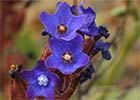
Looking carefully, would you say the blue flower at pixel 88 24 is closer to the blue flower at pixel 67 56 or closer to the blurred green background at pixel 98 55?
the blue flower at pixel 67 56

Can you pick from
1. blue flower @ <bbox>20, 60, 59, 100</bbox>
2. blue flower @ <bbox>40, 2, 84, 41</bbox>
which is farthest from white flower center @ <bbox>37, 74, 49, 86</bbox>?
blue flower @ <bbox>40, 2, 84, 41</bbox>

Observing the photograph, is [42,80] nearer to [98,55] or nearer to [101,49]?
[101,49]

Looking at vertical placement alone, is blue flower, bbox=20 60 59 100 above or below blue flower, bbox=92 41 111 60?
below

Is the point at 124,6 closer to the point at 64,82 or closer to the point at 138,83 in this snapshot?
the point at 138,83

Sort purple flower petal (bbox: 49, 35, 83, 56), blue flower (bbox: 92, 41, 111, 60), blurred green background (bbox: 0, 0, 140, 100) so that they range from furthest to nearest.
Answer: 1. blurred green background (bbox: 0, 0, 140, 100)
2. blue flower (bbox: 92, 41, 111, 60)
3. purple flower petal (bbox: 49, 35, 83, 56)

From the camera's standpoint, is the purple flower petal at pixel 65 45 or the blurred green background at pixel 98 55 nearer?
the purple flower petal at pixel 65 45

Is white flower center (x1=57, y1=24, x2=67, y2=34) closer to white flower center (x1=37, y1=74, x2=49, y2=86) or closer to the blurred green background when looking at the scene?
white flower center (x1=37, y1=74, x2=49, y2=86)

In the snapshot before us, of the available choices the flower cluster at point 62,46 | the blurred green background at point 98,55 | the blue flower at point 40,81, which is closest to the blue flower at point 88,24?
the flower cluster at point 62,46

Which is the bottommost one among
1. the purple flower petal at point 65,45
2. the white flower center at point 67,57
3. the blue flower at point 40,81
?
the blue flower at point 40,81
